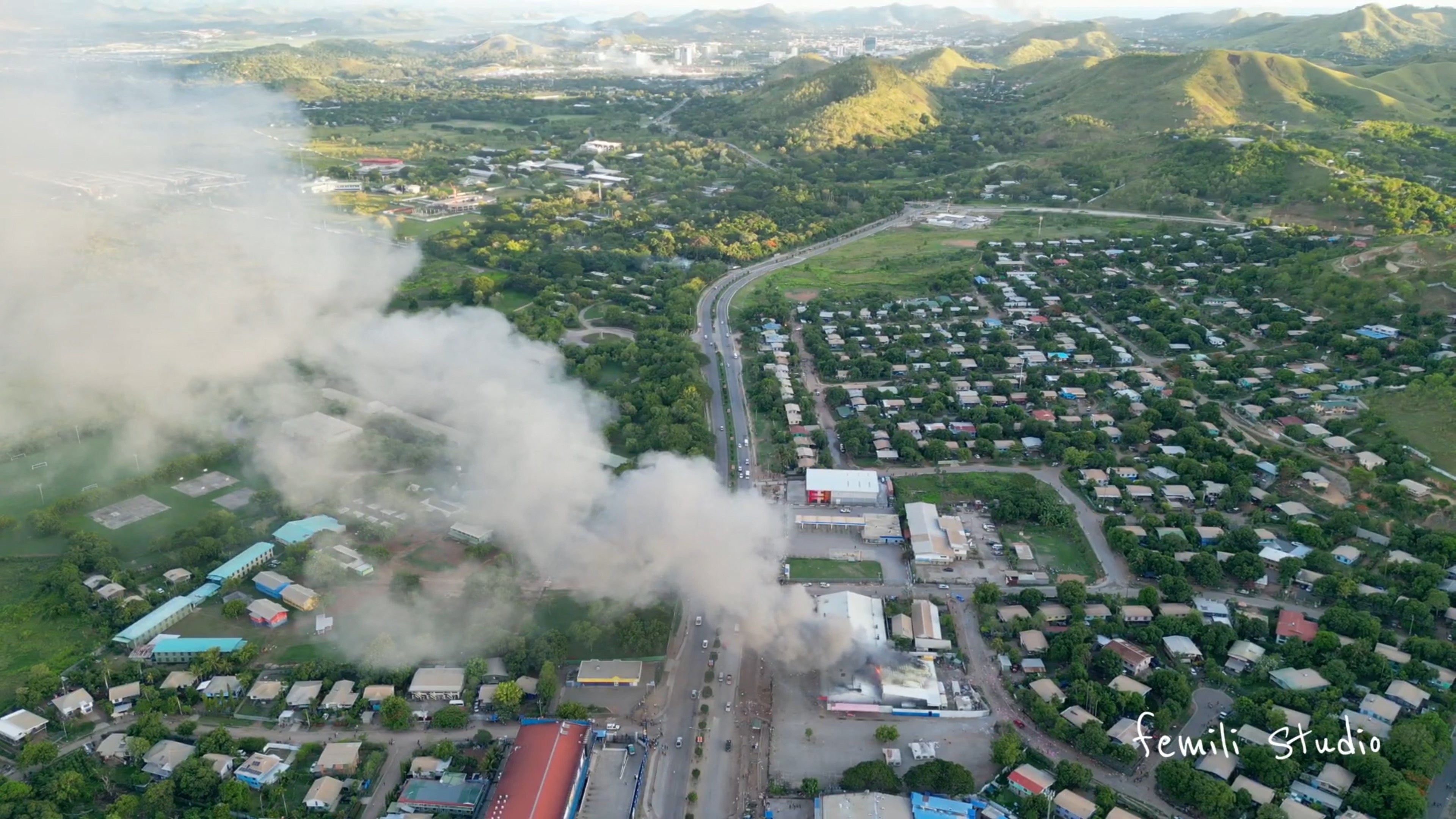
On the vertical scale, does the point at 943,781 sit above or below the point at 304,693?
above

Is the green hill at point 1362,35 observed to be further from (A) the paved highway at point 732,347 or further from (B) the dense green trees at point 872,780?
(B) the dense green trees at point 872,780

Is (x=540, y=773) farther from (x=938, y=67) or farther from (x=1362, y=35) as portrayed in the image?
(x=1362, y=35)

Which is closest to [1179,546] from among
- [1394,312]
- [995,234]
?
[1394,312]

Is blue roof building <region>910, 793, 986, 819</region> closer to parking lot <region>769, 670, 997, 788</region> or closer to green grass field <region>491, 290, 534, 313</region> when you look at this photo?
parking lot <region>769, 670, 997, 788</region>

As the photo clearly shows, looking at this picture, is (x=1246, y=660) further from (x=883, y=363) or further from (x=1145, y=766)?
(x=883, y=363)

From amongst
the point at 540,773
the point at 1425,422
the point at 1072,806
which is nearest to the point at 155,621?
the point at 540,773

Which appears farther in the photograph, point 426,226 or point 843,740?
point 426,226

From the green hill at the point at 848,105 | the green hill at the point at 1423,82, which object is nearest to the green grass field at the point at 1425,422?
the green hill at the point at 848,105
